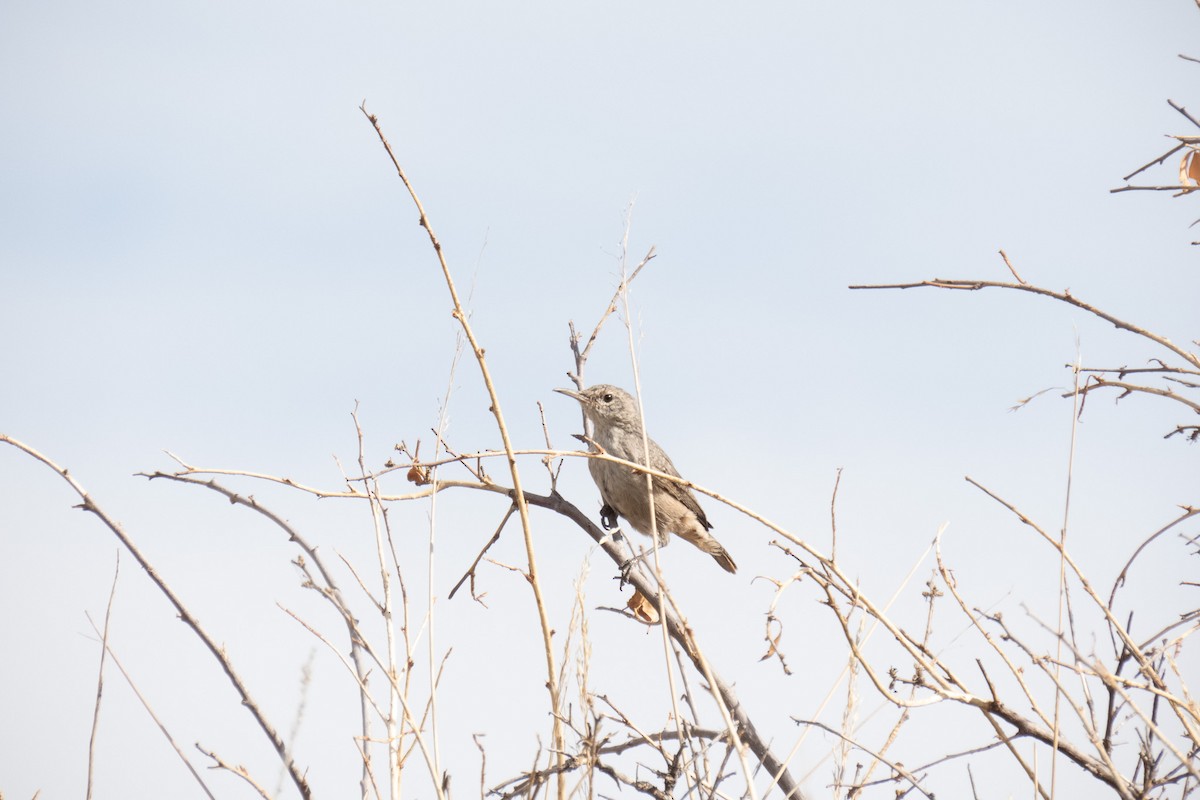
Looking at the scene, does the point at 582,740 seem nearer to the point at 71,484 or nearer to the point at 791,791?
the point at 791,791

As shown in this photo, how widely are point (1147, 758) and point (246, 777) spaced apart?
2400 mm

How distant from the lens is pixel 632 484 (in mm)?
6703

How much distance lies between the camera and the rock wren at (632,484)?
670cm

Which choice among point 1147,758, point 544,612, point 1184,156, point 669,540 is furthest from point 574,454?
point 669,540

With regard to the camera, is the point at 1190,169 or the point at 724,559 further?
the point at 724,559

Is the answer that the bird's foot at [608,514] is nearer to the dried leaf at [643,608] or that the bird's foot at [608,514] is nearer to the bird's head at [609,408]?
the bird's head at [609,408]

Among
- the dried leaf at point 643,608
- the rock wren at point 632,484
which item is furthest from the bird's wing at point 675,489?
the dried leaf at point 643,608

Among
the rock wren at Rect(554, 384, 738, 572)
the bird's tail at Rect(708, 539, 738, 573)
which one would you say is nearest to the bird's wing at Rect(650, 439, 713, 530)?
→ the rock wren at Rect(554, 384, 738, 572)

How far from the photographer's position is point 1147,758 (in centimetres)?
302

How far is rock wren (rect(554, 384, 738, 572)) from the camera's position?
6.70 meters

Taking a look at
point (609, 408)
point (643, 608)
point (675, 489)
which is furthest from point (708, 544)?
point (643, 608)

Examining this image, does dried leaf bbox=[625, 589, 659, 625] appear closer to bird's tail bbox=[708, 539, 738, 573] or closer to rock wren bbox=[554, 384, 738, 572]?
rock wren bbox=[554, 384, 738, 572]

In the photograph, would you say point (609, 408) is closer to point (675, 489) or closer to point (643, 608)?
point (675, 489)

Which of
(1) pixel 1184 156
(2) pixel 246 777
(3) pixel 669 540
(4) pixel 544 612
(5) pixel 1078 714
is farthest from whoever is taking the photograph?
(3) pixel 669 540
